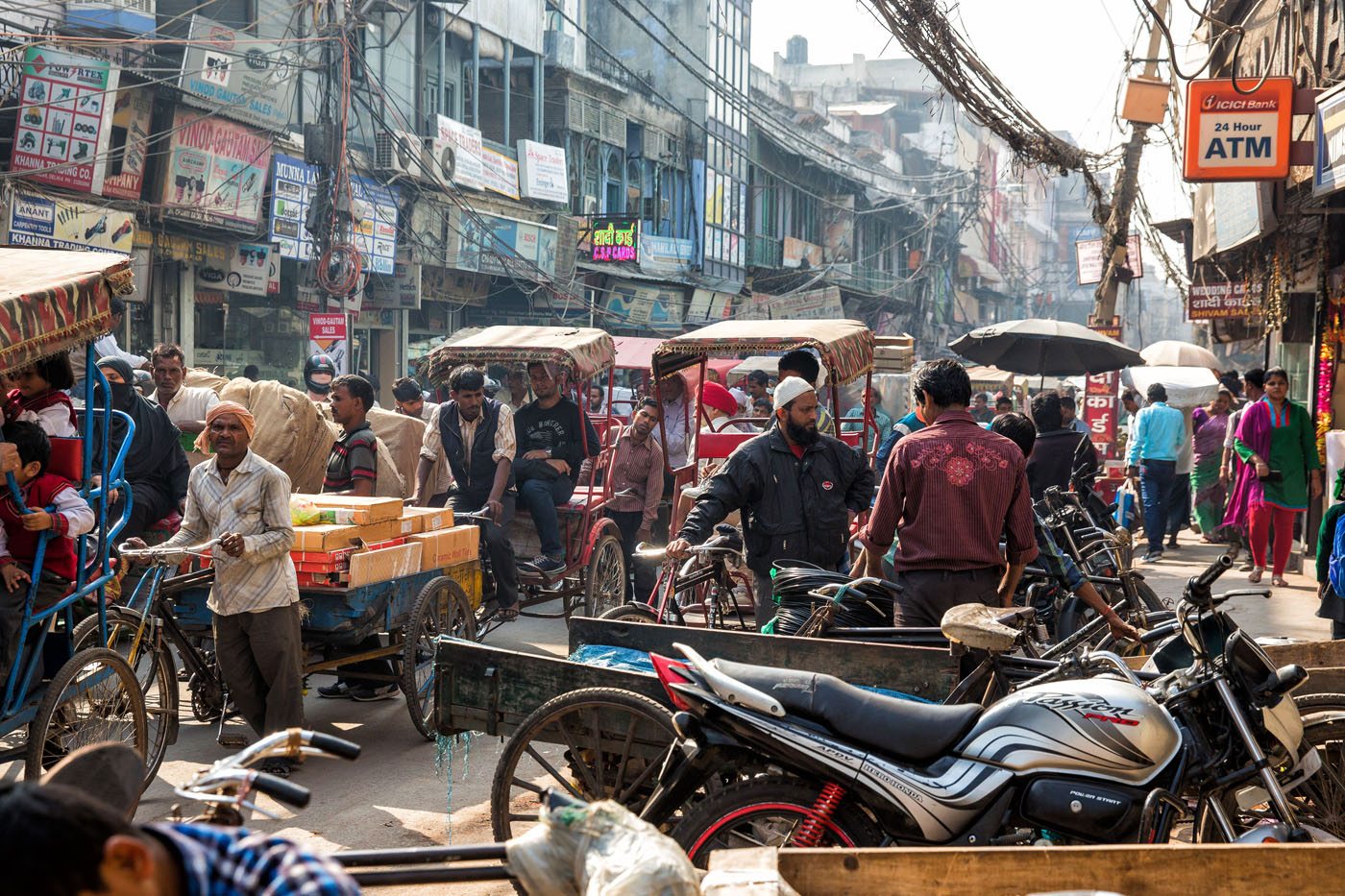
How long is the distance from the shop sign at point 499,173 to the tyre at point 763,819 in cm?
2564

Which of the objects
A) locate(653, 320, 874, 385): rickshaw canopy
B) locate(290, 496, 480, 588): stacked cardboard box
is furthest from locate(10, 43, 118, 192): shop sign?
locate(290, 496, 480, 588): stacked cardboard box

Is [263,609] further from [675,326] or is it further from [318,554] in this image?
[675,326]

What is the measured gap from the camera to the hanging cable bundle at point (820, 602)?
551 centimetres

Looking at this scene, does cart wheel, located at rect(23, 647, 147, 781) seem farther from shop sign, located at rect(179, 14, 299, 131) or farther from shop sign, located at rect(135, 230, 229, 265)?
shop sign, located at rect(135, 230, 229, 265)

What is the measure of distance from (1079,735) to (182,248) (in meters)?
20.1

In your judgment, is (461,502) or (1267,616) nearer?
(461,502)

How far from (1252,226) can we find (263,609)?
36.9 feet

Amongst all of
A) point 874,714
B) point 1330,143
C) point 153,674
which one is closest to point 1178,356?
point 1330,143

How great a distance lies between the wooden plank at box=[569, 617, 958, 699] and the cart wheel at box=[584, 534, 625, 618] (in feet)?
13.0

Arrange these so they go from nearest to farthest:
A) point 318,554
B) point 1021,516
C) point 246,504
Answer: point 1021,516 → point 246,504 → point 318,554

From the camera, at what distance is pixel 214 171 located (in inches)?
823

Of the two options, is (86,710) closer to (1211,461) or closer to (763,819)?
(763,819)

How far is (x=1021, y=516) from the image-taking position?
5.12 meters

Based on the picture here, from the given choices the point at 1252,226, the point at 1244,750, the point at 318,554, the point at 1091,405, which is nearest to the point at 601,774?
the point at 1244,750
